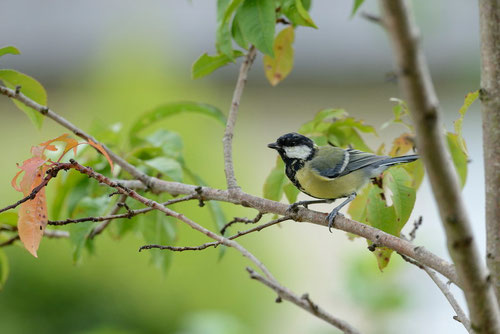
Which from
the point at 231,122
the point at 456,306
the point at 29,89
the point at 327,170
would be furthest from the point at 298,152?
the point at 456,306

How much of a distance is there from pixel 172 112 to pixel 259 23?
1.99ft

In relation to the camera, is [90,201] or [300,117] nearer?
[90,201]

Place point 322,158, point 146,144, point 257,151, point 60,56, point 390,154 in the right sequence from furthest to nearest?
1. point 60,56
2. point 257,151
3. point 322,158
4. point 146,144
5. point 390,154

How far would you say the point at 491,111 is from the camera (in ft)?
3.54

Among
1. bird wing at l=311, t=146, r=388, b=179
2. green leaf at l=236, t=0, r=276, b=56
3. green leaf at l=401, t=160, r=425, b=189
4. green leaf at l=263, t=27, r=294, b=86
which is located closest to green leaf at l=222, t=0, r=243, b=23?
green leaf at l=236, t=0, r=276, b=56

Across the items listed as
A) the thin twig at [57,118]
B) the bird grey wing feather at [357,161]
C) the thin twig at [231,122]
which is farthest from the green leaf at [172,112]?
the bird grey wing feather at [357,161]

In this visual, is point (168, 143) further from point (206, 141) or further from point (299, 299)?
point (206, 141)

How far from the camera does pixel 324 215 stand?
1.44 m

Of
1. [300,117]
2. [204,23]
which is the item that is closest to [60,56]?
[204,23]

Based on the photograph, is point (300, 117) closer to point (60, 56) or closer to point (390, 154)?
point (60, 56)

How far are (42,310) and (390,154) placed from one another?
2.91m

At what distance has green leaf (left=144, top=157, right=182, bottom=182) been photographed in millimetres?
1634

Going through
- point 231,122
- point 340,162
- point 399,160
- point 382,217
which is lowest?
point 382,217

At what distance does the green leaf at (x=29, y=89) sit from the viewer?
4.99 ft
